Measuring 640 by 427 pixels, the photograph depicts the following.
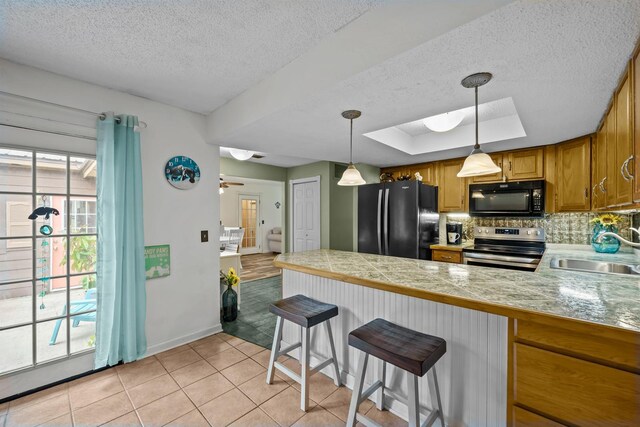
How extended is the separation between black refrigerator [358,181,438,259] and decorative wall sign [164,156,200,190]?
214cm

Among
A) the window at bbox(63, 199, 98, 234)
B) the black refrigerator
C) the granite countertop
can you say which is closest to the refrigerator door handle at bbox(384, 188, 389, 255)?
the black refrigerator

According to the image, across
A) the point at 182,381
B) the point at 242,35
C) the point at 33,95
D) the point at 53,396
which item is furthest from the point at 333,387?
the point at 33,95

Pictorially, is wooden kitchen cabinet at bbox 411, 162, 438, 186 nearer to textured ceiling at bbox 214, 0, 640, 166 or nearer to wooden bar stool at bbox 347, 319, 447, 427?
textured ceiling at bbox 214, 0, 640, 166

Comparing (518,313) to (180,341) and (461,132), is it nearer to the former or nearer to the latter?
(461,132)

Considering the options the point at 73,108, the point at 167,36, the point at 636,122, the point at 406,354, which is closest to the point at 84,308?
the point at 73,108

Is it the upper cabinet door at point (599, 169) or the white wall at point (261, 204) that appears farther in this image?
the white wall at point (261, 204)

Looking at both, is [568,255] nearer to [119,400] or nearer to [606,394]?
[606,394]

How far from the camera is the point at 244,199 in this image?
8.34 metres

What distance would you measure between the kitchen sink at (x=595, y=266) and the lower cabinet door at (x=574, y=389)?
1.24m

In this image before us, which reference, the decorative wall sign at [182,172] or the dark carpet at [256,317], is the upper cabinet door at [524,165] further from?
the decorative wall sign at [182,172]

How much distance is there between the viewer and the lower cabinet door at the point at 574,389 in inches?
36.1

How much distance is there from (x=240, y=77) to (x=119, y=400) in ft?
8.08

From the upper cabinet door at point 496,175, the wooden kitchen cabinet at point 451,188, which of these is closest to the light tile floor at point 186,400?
the wooden kitchen cabinet at point 451,188

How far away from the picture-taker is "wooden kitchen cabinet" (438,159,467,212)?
3613 mm
